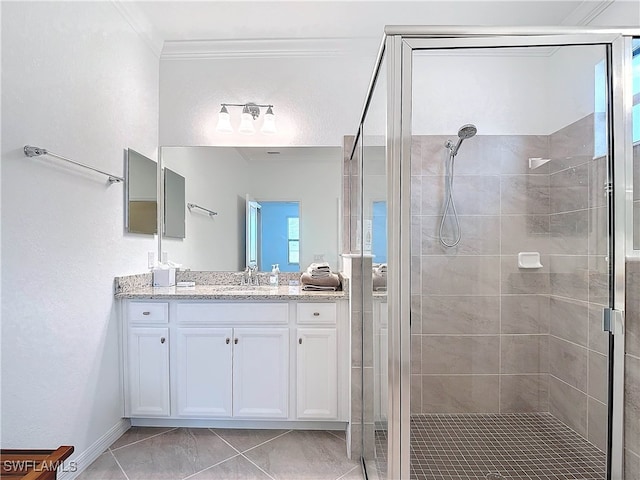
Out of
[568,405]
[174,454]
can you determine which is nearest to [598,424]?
[568,405]

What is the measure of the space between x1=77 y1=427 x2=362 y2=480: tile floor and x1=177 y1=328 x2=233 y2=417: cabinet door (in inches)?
6.7

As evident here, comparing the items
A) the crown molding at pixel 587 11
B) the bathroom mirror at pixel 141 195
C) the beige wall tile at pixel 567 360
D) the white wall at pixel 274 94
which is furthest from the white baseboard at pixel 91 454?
the crown molding at pixel 587 11

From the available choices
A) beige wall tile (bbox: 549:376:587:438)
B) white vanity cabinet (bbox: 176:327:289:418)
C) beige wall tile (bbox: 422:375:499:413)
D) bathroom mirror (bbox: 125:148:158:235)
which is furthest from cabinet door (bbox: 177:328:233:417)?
beige wall tile (bbox: 549:376:587:438)

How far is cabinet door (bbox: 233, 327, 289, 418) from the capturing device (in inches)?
97.1

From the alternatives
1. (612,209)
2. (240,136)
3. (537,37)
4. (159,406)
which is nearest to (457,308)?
(612,209)

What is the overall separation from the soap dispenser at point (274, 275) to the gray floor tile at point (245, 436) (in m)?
0.97

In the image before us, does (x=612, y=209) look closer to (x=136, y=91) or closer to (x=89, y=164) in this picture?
(x=89, y=164)

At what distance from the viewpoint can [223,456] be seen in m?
2.23

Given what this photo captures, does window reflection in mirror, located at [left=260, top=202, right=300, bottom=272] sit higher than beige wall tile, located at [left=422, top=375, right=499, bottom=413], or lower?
higher

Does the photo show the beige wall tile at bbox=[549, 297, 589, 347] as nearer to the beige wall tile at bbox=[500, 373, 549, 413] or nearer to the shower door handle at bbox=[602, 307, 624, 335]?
the shower door handle at bbox=[602, 307, 624, 335]

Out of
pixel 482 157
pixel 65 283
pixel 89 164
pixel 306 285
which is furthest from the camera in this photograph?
pixel 306 285

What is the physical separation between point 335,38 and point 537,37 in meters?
1.82

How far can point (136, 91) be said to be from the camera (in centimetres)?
269

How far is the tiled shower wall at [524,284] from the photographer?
1474 millimetres
